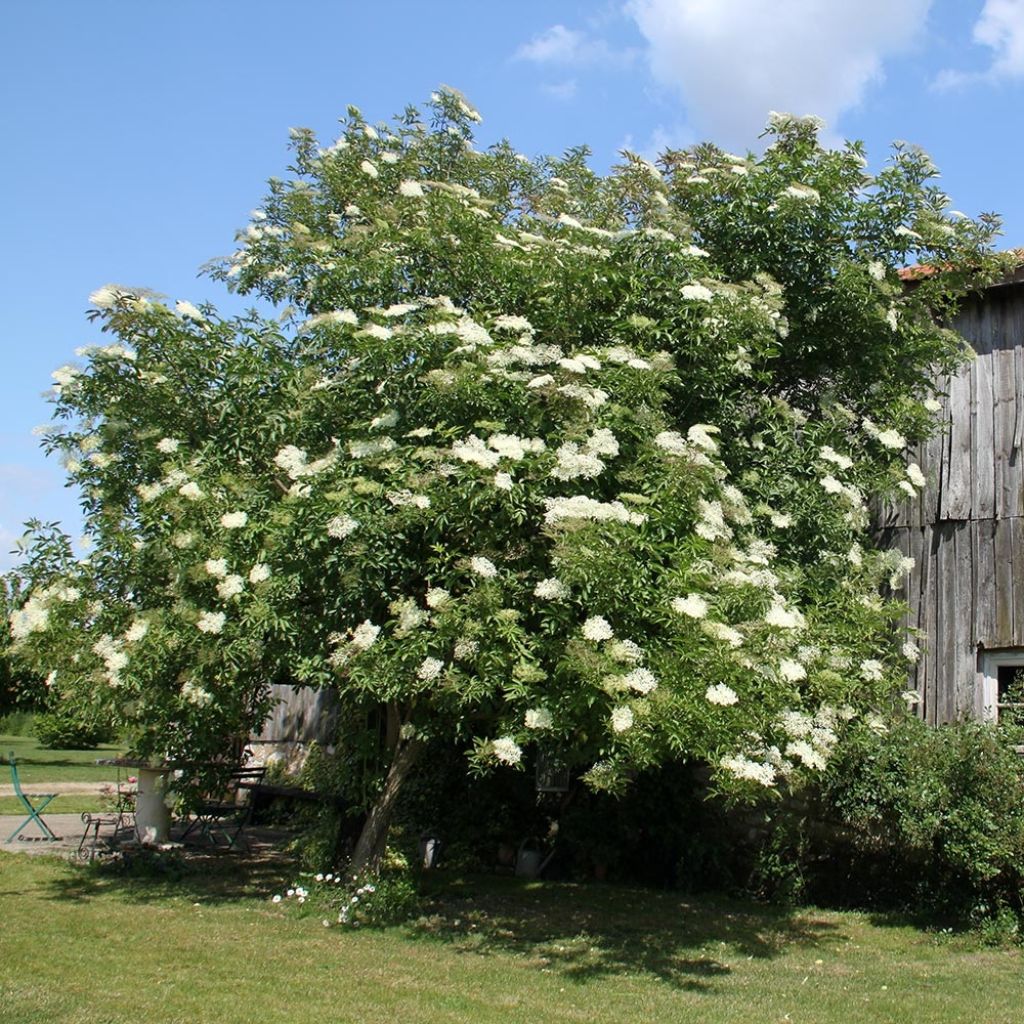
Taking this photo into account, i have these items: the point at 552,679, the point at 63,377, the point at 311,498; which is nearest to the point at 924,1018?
the point at 552,679

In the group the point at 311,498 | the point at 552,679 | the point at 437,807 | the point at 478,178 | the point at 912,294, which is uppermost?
the point at 478,178

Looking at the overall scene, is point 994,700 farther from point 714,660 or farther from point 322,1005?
point 322,1005

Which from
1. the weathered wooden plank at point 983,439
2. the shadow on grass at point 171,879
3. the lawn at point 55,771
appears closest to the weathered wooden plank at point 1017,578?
the weathered wooden plank at point 983,439

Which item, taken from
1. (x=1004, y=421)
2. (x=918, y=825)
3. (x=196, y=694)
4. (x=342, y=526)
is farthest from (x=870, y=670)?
(x=196, y=694)

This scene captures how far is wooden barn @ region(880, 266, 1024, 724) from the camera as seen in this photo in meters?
9.27

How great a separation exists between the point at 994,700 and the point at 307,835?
6.10 meters

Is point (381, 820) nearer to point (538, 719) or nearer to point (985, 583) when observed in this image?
point (538, 719)

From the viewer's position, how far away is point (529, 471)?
675cm

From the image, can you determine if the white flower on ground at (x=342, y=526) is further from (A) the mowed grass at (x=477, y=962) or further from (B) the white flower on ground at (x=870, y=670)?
(B) the white flower on ground at (x=870, y=670)

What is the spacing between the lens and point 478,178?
11.0 meters

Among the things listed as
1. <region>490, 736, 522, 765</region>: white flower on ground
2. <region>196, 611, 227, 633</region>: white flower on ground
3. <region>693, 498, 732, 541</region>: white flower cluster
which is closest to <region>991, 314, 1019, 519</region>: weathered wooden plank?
<region>693, 498, 732, 541</region>: white flower cluster

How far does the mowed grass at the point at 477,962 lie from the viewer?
19.1 ft

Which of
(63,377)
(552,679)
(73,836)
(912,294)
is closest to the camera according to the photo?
(552,679)

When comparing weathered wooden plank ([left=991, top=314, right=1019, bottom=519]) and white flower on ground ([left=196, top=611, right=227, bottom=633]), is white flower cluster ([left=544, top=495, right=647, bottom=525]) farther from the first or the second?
weathered wooden plank ([left=991, top=314, right=1019, bottom=519])
